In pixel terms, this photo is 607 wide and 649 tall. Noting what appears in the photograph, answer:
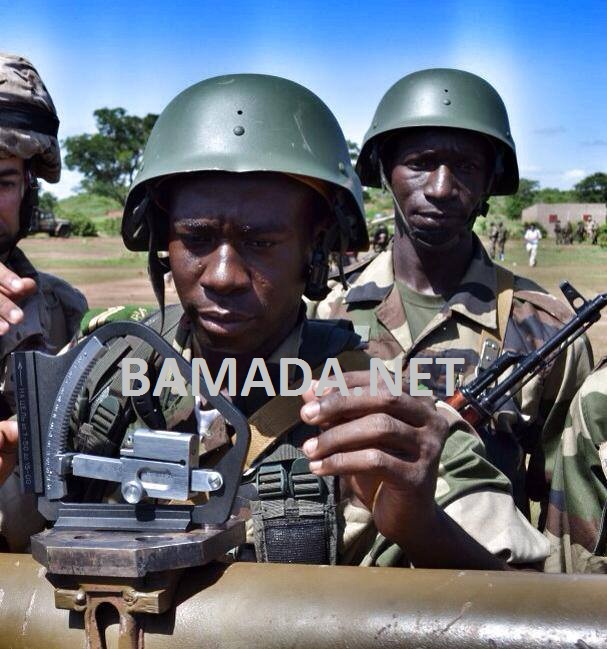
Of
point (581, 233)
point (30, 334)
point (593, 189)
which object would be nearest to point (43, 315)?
point (30, 334)

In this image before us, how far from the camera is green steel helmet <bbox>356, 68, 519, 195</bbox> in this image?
196 inches

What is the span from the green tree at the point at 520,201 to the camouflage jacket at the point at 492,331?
57.4 meters

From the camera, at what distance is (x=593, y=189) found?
251ft

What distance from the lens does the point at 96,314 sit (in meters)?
3.16

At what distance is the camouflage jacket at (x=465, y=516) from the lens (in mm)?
2209

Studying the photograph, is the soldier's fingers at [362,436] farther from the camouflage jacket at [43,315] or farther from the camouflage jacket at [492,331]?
the camouflage jacket at [492,331]

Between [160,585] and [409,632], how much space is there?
17.8 inches

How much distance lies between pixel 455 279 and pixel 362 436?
128 inches

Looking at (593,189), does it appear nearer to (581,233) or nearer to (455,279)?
(581,233)

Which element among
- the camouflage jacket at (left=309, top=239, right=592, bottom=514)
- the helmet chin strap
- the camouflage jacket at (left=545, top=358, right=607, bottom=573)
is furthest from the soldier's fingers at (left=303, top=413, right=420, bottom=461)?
the helmet chin strap

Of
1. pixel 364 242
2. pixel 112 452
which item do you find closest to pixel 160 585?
pixel 112 452

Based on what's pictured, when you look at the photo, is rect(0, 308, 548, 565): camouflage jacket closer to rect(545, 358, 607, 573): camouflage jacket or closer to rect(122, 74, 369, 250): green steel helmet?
rect(122, 74, 369, 250): green steel helmet

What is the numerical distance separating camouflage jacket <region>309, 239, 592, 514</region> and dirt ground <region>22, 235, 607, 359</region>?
9.30 meters

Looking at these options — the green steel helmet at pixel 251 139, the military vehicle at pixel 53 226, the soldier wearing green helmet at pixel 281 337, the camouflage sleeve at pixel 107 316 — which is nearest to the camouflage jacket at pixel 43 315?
the camouflage sleeve at pixel 107 316
